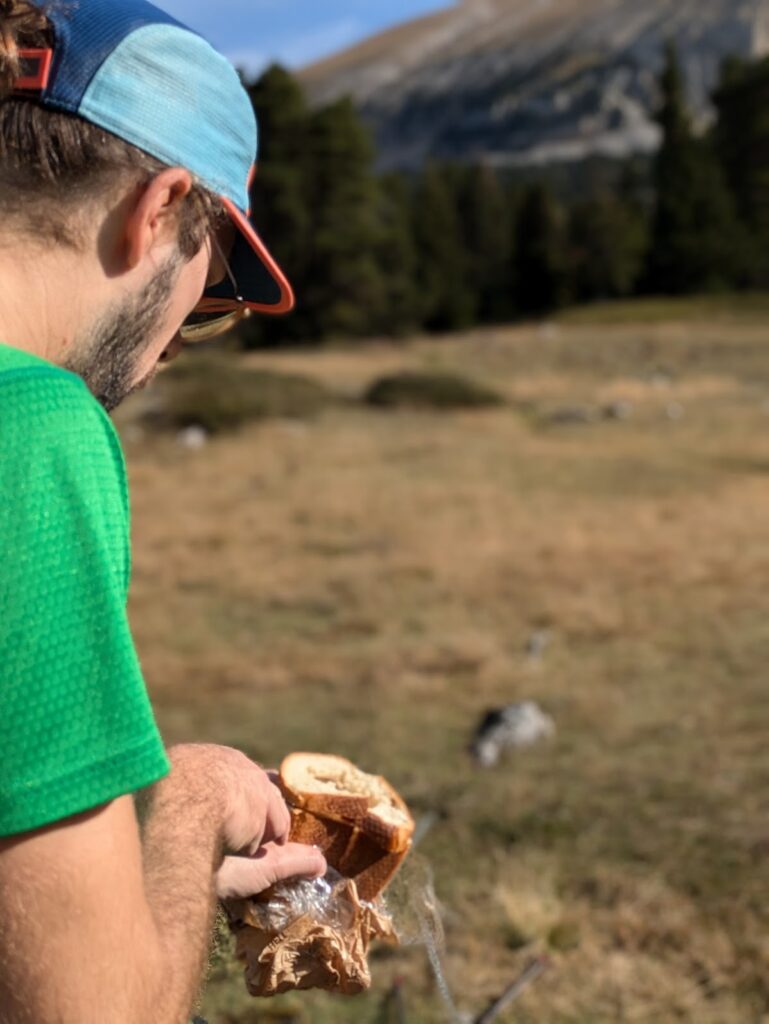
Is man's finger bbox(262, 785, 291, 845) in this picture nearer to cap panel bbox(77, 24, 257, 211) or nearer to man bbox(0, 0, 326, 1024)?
man bbox(0, 0, 326, 1024)

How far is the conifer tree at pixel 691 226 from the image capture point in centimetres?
4756

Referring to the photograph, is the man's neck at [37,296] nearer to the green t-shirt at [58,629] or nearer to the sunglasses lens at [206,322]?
the green t-shirt at [58,629]

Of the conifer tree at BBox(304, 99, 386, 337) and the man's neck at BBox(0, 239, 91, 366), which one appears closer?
the man's neck at BBox(0, 239, 91, 366)

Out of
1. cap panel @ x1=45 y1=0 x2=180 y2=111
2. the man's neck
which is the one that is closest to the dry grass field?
the man's neck

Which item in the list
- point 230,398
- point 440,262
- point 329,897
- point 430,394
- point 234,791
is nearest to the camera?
point 234,791

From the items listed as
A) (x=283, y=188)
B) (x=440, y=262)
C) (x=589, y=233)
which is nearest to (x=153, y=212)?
(x=283, y=188)

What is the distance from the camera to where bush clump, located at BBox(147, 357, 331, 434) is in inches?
717

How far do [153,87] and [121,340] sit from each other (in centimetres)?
27

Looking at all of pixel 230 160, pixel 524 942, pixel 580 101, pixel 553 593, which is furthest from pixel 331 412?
pixel 580 101

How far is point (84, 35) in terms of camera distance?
4.46 ft

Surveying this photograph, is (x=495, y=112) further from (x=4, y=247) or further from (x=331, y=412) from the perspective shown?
(x=4, y=247)

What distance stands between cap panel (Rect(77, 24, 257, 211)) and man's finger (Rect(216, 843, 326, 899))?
842 mm

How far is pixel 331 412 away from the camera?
19.9m

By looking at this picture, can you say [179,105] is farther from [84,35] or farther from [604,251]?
[604,251]
